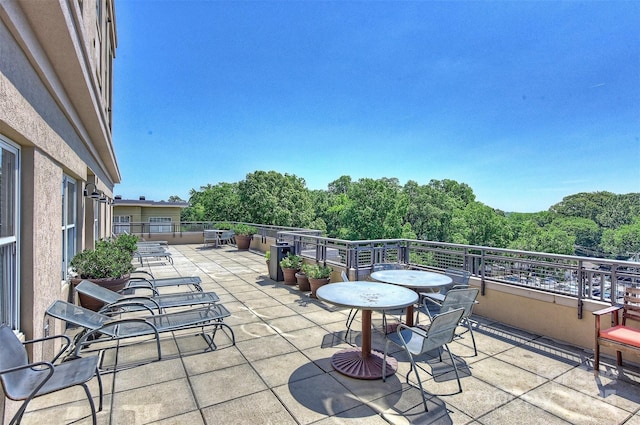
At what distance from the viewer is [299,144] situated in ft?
138

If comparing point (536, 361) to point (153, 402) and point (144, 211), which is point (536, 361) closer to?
point (153, 402)

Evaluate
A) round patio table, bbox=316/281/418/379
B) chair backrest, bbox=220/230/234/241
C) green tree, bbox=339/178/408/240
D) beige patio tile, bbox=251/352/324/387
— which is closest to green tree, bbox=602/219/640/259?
green tree, bbox=339/178/408/240

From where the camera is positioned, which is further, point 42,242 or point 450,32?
point 450,32

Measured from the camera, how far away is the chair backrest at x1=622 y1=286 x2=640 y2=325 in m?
3.62

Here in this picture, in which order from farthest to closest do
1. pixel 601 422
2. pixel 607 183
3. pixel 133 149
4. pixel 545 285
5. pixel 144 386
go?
pixel 607 183, pixel 133 149, pixel 545 285, pixel 144 386, pixel 601 422

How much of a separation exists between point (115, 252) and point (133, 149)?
3420cm

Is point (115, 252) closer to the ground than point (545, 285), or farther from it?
farther from it

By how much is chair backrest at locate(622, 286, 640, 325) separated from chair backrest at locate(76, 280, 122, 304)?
6.51 m

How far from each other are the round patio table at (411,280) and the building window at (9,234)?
4002mm

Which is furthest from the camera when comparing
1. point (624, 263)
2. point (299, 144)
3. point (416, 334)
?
point (299, 144)

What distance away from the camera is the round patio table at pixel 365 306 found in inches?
126

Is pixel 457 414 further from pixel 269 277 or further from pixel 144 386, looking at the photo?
pixel 269 277

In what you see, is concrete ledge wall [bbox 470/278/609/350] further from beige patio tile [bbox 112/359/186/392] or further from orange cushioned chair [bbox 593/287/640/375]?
beige patio tile [bbox 112/359/186/392]

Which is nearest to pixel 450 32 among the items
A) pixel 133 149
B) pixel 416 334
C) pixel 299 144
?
pixel 416 334
